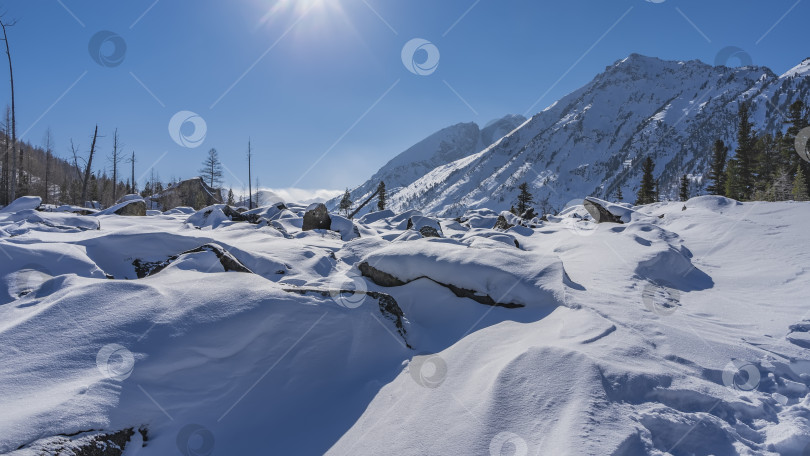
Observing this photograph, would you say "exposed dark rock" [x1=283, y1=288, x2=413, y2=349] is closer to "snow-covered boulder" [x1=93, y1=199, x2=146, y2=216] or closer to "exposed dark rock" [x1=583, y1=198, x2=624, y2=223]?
"exposed dark rock" [x1=583, y1=198, x2=624, y2=223]

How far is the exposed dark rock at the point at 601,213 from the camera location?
53.6 feet

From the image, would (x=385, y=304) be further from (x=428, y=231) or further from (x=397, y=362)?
(x=428, y=231)

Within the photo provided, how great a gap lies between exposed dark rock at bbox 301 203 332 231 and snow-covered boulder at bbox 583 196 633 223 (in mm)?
13609

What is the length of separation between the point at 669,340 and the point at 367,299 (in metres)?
3.95

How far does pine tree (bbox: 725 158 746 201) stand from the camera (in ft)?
116

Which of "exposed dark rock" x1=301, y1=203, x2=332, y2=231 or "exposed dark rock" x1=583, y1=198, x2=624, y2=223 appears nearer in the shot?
"exposed dark rock" x1=301, y1=203, x2=332, y2=231

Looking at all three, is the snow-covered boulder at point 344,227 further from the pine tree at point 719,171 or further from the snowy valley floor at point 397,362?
the pine tree at point 719,171

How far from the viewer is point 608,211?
1675cm

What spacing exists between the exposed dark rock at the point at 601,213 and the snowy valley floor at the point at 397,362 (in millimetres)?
10179

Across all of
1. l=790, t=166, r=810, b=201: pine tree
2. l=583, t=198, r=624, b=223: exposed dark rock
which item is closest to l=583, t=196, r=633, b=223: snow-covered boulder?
l=583, t=198, r=624, b=223: exposed dark rock

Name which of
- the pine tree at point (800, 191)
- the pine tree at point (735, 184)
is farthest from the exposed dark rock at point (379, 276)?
the pine tree at point (735, 184)

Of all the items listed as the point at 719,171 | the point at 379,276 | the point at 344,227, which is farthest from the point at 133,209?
the point at 719,171

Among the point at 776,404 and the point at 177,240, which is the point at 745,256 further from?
the point at 177,240

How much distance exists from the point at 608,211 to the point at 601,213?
661 millimetres
